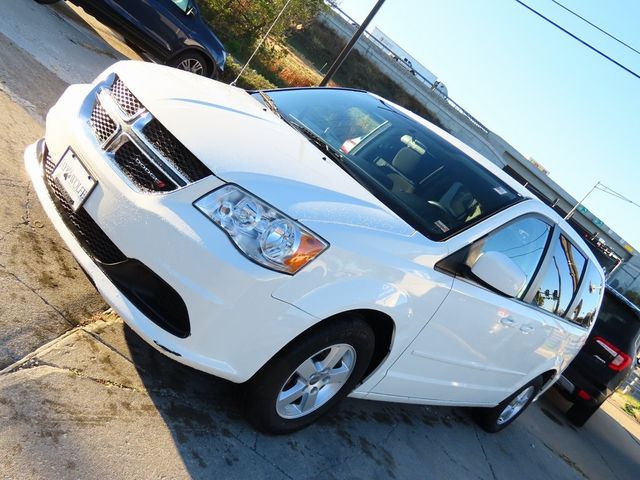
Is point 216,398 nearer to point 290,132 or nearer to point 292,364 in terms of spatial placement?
point 292,364

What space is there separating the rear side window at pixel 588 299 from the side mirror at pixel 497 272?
1927mm

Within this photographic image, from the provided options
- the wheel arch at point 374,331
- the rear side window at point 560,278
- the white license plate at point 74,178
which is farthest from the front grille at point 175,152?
the rear side window at point 560,278

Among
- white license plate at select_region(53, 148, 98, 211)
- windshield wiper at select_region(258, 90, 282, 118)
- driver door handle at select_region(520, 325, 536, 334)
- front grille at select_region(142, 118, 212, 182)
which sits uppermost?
windshield wiper at select_region(258, 90, 282, 118)

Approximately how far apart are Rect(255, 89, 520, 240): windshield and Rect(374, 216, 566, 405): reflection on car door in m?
0.22

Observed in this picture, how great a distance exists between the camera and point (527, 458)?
5.24 metres

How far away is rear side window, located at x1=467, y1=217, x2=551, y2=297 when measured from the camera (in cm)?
327

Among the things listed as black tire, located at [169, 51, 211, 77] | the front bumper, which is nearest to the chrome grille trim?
the front bumper

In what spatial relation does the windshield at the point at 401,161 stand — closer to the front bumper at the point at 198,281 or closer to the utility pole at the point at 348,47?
the front bumper at the point at 198,281

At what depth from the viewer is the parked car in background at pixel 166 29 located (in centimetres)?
843

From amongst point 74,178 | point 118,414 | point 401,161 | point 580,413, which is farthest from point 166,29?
point 580,413

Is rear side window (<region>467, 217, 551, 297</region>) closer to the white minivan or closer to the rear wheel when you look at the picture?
the white minivan

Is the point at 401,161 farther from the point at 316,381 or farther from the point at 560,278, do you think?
the point at 560,278

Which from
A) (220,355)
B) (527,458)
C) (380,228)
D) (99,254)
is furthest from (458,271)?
(527,458)

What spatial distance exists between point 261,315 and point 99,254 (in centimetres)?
84
